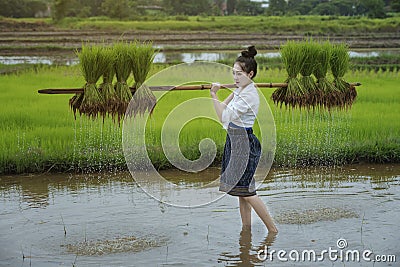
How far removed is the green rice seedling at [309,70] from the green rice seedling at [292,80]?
4 centimetres

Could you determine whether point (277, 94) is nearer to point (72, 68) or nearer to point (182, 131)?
point (182, 131)

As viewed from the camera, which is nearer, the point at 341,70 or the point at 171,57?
the point at 341,70

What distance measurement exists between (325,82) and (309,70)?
17 cm

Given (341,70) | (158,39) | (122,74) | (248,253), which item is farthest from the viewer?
(158,39)

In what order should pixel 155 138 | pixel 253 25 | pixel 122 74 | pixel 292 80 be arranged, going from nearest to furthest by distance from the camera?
pixel 122 74
pixel 292 80
pixel 155 138
pixel 253 25

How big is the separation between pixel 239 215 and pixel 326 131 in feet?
9.03

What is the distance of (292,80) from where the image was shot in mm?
5590

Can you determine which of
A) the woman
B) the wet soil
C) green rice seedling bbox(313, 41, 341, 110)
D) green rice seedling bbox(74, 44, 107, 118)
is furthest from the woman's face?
the wet soil

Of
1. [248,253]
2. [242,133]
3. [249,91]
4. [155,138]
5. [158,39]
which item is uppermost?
[249,91]

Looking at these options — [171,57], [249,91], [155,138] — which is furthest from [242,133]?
[171,57]

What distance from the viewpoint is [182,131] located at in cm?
754

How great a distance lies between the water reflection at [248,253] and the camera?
4211 millimetres

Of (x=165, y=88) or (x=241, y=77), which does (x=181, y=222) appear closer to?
(x=165, y=88)

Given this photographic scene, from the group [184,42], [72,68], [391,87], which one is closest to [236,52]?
[184,42]
